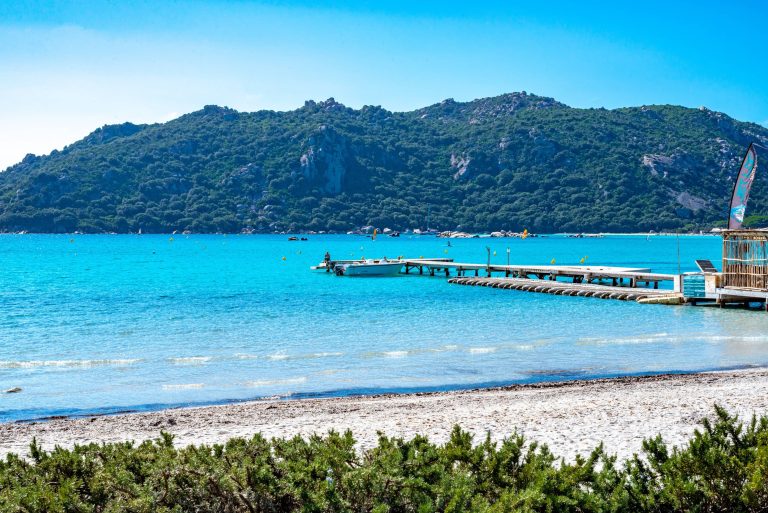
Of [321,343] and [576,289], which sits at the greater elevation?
[576,289]

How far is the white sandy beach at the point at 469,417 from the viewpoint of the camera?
36.5 ft

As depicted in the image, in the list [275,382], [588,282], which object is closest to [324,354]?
[275,382]

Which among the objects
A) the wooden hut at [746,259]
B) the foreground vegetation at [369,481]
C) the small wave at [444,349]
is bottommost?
the small wave at [444,349]

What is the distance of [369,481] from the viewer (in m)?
6.05

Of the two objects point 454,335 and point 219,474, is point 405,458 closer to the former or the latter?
point 219,474

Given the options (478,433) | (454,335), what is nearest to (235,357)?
(454,335)

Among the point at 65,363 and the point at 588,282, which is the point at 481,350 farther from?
the point at 588,282

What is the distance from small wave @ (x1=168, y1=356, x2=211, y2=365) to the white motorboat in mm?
37221

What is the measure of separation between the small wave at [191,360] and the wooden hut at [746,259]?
22136mm

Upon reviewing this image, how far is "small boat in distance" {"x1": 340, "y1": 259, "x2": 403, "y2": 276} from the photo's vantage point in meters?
58.9

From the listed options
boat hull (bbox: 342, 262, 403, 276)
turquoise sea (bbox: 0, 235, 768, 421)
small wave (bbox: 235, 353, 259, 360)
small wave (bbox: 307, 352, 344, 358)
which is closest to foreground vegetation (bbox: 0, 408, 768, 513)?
turquoise sea (bbox: 0, 235, 768, 421)

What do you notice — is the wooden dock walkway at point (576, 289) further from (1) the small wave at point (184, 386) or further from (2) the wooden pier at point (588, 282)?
(1) the small wave at point (184, 386)

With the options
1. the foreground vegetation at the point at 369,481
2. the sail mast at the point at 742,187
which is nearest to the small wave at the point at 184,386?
the foreground vegetation at the point at 369,481

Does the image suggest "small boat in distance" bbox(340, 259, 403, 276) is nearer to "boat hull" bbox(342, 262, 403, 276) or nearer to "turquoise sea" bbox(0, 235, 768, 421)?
"boat hull" bbox(342, 262, 403, 276)
